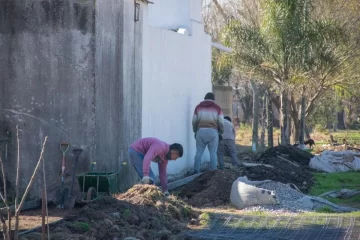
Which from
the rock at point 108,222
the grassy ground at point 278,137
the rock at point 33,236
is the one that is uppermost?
the grassy ground at point 278,137

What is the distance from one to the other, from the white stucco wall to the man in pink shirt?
82.8 inches

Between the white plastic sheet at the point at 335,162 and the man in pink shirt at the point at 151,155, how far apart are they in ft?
28.4

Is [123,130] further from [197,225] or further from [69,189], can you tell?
[197,225]

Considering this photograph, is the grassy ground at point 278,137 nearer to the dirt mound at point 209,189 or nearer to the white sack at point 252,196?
the dirt mound at point 209,189

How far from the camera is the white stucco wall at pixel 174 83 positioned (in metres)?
15.9

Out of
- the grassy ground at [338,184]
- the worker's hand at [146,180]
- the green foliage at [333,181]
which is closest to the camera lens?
the worker's hand at [146,180]

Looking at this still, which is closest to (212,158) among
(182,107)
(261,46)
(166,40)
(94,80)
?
(182,107)

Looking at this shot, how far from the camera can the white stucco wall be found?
15853 millimetres

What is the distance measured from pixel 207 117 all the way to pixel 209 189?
12.4ft

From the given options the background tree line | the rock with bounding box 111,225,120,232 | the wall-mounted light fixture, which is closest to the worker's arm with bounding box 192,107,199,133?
the wall-mounted light fixture

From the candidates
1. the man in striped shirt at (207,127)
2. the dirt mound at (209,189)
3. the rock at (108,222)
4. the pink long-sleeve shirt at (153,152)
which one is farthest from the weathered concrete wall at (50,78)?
the man in striped shirt at (207,127)

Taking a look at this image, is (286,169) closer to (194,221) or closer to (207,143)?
(207,143)

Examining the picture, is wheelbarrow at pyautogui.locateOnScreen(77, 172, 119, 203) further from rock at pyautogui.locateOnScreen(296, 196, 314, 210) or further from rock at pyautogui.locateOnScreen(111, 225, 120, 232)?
rock at pyautogui.locateOnScreen(296, 196, 314, 210)

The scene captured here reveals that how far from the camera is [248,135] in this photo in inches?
1558
